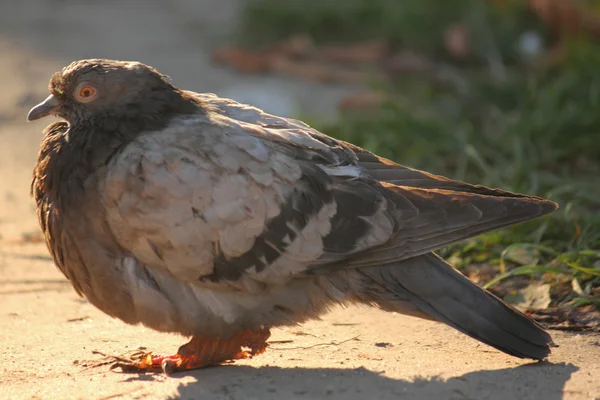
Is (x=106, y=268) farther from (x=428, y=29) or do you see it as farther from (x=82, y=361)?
(x=428, y=29)

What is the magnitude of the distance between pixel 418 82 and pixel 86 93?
4.86m

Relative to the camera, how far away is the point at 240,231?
3969 millimetres

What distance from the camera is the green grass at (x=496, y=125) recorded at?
5.29 meters

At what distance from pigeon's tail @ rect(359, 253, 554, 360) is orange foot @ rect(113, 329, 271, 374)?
0.52m

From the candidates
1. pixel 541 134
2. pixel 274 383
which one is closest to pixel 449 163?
pixel 541 134

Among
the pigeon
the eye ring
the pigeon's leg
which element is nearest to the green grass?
the pigeon

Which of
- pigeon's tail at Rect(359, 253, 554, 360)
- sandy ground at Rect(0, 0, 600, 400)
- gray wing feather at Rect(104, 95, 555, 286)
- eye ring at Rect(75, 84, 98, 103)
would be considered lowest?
sandy ground at Rect(0, 0, 600, 400)

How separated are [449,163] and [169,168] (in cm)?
329

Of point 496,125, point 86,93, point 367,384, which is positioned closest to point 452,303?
point 367,384

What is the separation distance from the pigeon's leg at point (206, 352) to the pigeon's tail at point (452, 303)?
0.51 metres

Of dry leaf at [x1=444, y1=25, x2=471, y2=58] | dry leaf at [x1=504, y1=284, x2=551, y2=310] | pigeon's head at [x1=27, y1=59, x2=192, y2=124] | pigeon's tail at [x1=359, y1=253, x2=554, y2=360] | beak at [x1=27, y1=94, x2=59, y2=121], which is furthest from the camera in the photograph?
dry leaf at [x1=444, y1=25, x2=471, y2=58]

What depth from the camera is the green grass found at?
17.4ft

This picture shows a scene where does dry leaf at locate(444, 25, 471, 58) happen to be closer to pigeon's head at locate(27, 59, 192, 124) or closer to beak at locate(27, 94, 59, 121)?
pigeon's head at locate(27, 59, 192, 124)

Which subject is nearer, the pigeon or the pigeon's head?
the pigeon
